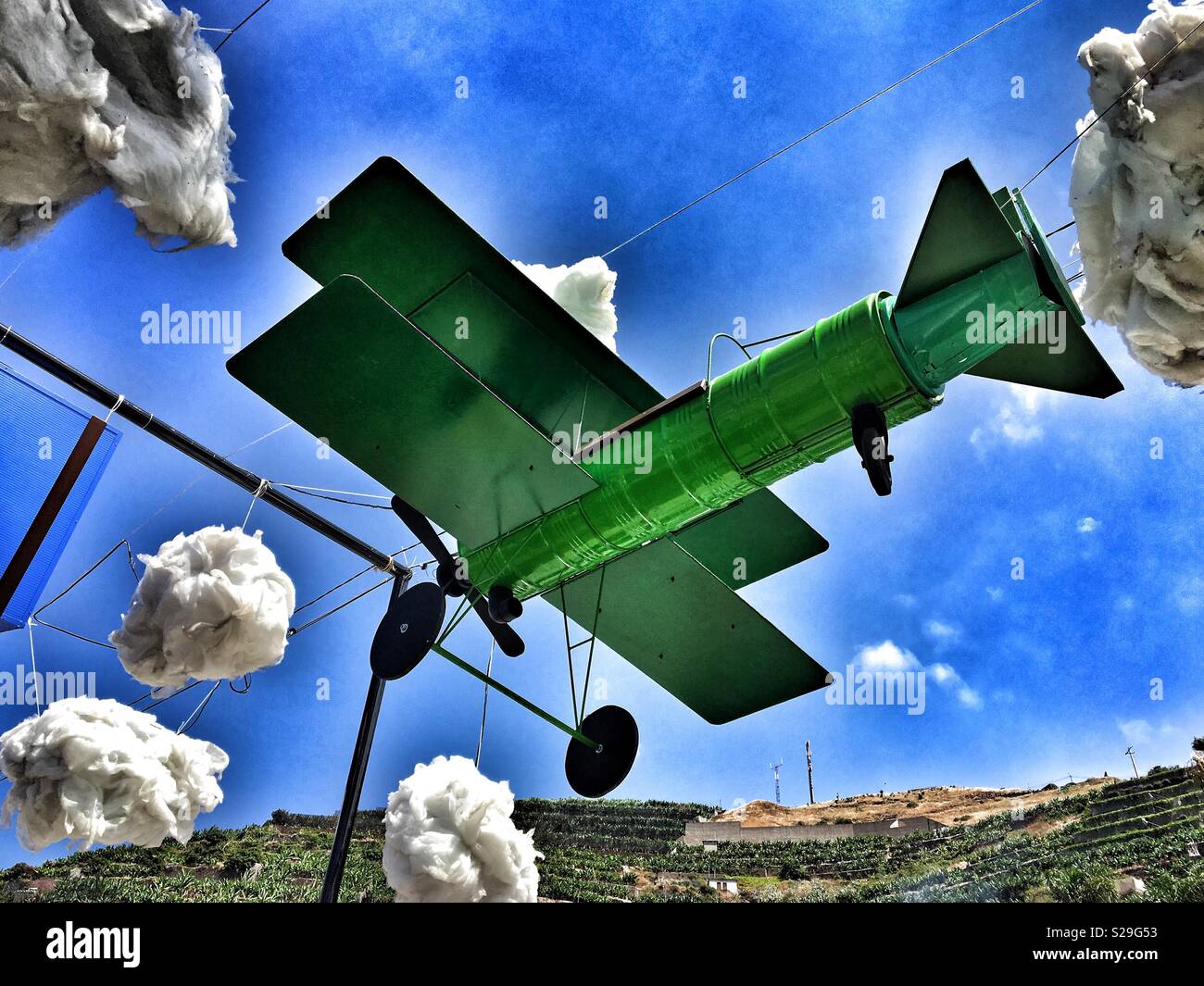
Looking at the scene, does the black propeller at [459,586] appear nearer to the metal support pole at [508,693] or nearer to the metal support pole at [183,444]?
the metal support pole at [508,693]

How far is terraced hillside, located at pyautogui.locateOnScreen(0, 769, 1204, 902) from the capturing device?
7.14 m

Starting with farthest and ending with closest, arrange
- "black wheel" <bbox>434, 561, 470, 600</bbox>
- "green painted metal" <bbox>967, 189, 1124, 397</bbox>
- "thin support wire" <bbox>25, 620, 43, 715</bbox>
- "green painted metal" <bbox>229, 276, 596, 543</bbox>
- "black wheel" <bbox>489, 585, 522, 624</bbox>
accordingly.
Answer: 1. "thin support wire" <bbox>25, 620, 43, 715</bbox>
2. "black wheel" <bbox>434, 561, 470, 600</bbox>
3. "black wheel" <bbox>489, 585, 522, 624</bbox>
4. "green painted metal" <bbox>229, 276, 596, 543</bbox>
5. "green painted metal" <bbox>967, 189, 1124, 397</bbox>

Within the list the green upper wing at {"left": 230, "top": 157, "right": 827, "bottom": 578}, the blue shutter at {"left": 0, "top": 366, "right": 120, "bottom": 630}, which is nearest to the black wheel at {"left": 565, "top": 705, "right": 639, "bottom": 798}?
the green upper wing at {"left": 230, "top": 157, "right": 827, "bottom": 578}

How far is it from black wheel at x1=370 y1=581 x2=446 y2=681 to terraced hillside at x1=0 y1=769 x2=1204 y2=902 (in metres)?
3.47

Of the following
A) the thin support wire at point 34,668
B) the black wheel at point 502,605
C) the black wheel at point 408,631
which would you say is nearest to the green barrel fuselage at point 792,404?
the black wheel at point 502,605

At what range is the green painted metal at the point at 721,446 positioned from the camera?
11.0 feet

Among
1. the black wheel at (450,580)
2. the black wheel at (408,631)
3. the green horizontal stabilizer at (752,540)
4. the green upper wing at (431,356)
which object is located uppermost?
the green upper wing at (431,356)

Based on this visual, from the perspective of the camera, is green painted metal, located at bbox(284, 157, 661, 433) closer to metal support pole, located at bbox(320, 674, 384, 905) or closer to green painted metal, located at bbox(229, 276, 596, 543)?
green painted metal, located at bbox(229, 276, 596, 543)

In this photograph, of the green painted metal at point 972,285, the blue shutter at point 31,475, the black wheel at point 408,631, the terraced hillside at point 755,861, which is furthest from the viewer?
the terraced hillside at point 755,861

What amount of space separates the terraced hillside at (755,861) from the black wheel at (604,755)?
8.69ft

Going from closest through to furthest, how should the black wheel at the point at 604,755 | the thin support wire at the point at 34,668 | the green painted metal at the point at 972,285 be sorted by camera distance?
the green painted metal at the point at 972,285
the black wheel at the point at 604,755
the thin support wire at the point at 34,668
